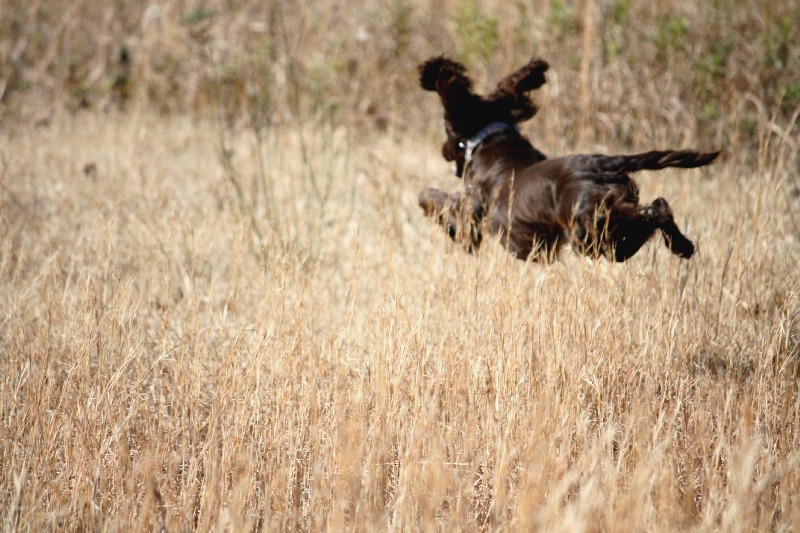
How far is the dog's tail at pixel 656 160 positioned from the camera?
2.89m

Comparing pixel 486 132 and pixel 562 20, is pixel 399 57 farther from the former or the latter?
pixel 486 132

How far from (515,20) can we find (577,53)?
2.07ft

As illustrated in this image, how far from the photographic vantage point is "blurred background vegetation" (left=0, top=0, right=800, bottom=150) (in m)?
5.76

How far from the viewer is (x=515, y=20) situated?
6621 mm

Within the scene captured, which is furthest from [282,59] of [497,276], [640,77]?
[497,276]

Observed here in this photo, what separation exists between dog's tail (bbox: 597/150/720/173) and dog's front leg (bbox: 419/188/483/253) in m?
0.63

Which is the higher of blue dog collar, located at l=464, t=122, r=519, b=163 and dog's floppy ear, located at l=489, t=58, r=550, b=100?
dog's floppy ear, located at l=489, t=58, r=550, b=100

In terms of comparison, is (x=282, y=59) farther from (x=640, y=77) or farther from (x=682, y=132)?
(x=682, y=132)

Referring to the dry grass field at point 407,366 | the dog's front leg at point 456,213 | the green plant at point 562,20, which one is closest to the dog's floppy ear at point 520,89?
the dog's front leg at point 456,213

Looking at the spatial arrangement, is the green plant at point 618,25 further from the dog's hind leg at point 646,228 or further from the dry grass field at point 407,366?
the dog's hind leg at point 646,228

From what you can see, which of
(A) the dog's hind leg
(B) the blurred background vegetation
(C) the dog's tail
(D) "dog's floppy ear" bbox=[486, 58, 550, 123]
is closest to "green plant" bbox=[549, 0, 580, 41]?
(B) the blurred background vegetation

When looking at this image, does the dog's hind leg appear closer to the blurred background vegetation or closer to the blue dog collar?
the blue dog collar

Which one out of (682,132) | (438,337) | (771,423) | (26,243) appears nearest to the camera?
(771,423)

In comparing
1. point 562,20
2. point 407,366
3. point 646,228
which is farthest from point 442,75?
point 562,20
